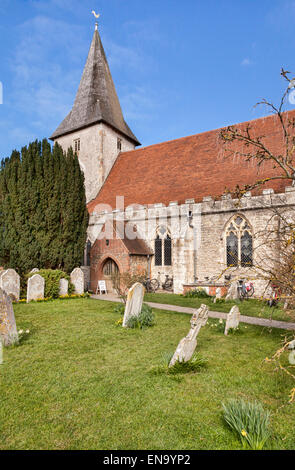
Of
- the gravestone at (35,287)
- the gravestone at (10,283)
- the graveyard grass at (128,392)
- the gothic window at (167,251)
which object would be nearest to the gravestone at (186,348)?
the graveyard grass at (128,392)

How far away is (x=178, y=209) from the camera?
15547 mm

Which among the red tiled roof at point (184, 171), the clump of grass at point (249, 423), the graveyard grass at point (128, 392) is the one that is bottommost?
the graveyard grass at point (128, 392)

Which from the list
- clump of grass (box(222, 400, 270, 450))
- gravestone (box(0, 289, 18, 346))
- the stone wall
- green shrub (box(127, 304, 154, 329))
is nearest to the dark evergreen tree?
the stone wall

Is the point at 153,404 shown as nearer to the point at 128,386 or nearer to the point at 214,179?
the point at 128,386

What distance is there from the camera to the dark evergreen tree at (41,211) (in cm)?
1324

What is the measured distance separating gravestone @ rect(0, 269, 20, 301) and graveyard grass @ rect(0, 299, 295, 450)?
5.58 meters

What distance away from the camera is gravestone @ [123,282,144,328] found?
7.04 meters

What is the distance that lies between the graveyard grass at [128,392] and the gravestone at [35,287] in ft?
17.9

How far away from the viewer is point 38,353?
16.7 ft

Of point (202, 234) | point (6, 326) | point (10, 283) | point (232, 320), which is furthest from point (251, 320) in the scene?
point (10, 283)

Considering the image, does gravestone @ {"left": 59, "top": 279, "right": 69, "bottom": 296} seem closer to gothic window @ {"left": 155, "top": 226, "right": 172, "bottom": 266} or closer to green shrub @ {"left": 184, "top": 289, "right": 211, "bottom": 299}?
green shrub @ {"left": 184, "top": 289, "right": 211, "bottom": 299}

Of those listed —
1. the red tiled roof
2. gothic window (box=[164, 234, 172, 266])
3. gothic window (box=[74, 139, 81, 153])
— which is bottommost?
gothic window (box=[164, 234, 172, 266])

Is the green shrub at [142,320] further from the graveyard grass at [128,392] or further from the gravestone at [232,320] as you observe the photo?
the gravestone at [232,320]
